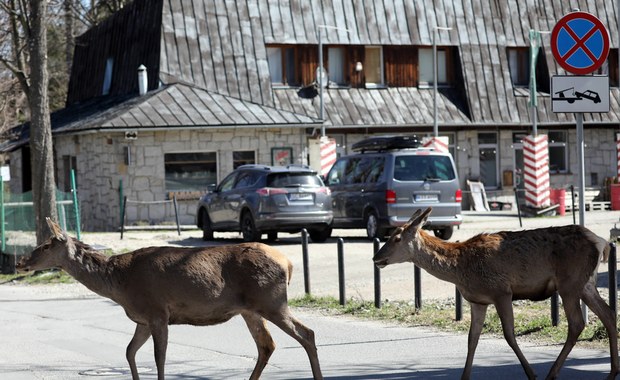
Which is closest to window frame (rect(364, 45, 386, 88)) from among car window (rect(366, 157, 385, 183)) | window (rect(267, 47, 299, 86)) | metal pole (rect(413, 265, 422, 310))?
window (rect(267, 47, 299, 86))

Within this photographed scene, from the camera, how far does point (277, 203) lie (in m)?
27.2

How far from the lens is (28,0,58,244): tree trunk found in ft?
77.7

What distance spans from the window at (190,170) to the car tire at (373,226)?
33.2 ft

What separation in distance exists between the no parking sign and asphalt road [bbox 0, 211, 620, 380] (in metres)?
3.02

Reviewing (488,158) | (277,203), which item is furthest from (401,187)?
(488,158)

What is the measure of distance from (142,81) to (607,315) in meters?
29.0

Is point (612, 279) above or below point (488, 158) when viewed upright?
below

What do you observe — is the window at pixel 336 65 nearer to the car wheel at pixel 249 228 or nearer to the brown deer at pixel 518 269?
the car wheel at pixel 249 228

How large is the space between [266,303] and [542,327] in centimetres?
484

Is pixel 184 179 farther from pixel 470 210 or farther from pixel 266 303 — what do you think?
pixel 266 303

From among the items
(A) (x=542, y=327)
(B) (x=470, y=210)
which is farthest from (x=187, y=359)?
(B) (x=470, y=210)

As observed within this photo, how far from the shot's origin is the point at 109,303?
1839cm

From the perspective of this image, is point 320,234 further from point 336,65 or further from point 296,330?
point 296,330

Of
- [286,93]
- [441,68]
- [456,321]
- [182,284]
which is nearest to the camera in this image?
[182,284]
